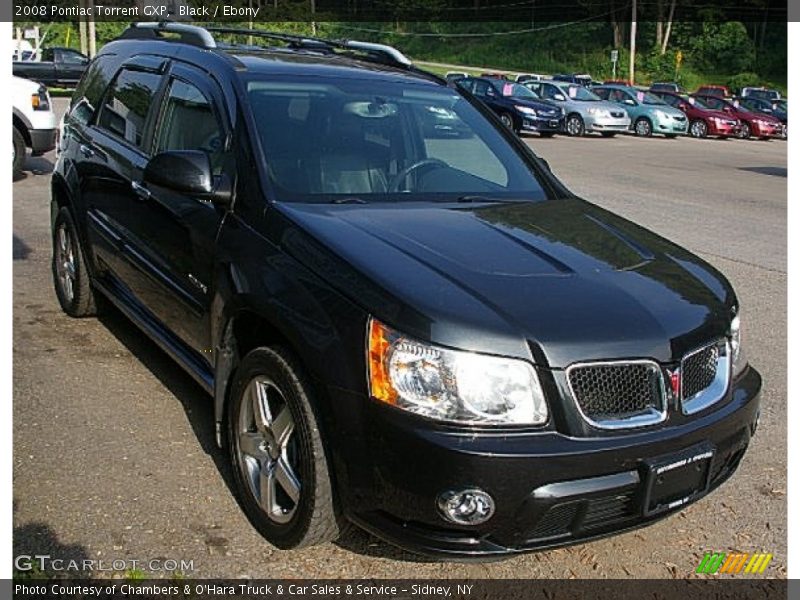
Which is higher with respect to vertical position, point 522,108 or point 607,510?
point 522,108

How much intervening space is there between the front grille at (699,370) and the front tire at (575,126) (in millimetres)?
26368

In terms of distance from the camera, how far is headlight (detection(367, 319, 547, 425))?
290 centimetres

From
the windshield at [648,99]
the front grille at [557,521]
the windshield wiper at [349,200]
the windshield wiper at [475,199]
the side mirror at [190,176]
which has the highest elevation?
the windshield at [648,99]

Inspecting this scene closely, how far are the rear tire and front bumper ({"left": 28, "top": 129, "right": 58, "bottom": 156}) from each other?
6.2 inches

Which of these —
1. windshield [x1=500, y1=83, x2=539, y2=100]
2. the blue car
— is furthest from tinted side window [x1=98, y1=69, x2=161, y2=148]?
windshield [x1=500, y1=83, x2=539, y2=100]

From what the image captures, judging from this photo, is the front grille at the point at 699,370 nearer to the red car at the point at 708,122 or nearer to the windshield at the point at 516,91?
the windshield at the point at 516,91

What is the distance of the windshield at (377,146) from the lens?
4.03m

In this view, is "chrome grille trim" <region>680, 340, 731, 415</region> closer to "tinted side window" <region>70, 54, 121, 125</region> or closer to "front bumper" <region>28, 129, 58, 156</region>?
"tinted side window" <region>70, 54, 121, 125</region>

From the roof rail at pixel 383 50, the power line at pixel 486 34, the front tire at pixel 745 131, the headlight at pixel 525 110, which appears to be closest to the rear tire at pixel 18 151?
the roof rail at pixel 383 50

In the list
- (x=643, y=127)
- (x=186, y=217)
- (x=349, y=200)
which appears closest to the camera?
(x=349, y=200)

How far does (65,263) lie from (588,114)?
24870mm

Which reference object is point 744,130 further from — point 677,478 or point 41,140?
point 677,478

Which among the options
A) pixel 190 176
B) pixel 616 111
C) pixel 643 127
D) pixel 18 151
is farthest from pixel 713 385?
pixel 643 127

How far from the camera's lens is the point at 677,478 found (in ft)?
10.2
